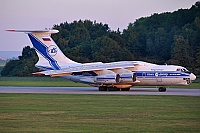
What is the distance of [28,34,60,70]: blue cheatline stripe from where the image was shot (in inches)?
2125

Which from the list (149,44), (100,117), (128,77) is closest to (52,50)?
(128,77)

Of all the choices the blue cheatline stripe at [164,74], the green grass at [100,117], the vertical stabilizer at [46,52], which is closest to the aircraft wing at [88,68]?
→ the blue cheatline stripe at [164,74]

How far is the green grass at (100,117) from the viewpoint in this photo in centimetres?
2131

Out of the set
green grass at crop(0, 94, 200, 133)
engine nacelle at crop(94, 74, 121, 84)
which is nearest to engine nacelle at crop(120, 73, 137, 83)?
engine nacelle at crop(94, 74, 121, 84)

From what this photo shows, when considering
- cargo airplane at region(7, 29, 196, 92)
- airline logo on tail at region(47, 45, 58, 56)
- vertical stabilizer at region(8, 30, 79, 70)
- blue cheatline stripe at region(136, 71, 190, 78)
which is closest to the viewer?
blue cheatline stripe at region(136, 71, 190, 78)

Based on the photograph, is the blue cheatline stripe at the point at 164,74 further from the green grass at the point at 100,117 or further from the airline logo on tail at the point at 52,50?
the green grass at the point at 100,117

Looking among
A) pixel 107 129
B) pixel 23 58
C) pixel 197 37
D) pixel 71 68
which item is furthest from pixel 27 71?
pixel 107 129

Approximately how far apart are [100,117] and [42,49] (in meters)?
29.5

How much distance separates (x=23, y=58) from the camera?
112 metres

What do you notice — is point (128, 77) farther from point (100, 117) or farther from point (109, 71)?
point (100, 117)

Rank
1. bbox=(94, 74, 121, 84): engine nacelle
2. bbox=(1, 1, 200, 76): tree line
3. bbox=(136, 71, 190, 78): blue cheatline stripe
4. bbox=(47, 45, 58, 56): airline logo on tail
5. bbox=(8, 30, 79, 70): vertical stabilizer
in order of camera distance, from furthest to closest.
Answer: bbox=(1, 1, 200, 76): tree line < bbox=(47, 45, 58, 56): airline logo on tail < bbox=(8, 30, 79, 70): vertical stabilizer < bbox=(94, 74, 121, 84): engine nacelle < bbox=(136, 71, 190, 78): blue cheatline stripe

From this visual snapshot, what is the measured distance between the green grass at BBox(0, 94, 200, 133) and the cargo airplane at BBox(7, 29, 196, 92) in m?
16.7

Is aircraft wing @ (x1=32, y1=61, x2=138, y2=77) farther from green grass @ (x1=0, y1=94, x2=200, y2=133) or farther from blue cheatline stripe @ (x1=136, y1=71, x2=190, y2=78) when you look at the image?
green grass @ (x1=0, y1=94, x2=200, y2=133)

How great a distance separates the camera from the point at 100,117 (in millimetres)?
25188
